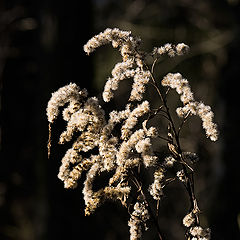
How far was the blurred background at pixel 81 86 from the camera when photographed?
5797 mm

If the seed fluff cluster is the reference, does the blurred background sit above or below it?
above

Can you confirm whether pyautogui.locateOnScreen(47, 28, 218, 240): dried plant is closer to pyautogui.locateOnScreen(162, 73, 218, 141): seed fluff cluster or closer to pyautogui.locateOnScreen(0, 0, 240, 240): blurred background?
pyautogui.locateOnScreen(162, 73, 218, 141): seed fluff cluster

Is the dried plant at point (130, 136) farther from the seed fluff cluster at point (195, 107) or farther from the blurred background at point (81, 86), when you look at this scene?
the blurred background at point (81, 86)

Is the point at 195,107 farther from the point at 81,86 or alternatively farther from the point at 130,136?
the point at 81,86

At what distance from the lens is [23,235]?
30.2 ft

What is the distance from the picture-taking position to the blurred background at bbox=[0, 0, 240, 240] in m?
5.80

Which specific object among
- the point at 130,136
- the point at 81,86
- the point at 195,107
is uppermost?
the point at 81,86

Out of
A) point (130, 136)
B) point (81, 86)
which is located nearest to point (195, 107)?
point (130, 136)

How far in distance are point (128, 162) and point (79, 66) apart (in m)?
4.24

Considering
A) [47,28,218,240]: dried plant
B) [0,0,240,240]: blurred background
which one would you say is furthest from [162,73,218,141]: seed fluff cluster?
[0,0,240,240]: blurred background

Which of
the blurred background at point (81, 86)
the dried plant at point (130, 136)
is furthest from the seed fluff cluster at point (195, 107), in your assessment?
the blurred background at point (81, 86)

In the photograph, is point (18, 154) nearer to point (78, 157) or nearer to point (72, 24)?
point (72, 24)

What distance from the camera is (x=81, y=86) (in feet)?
19.6

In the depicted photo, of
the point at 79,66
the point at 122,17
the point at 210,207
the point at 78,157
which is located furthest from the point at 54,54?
the point at 122,17
